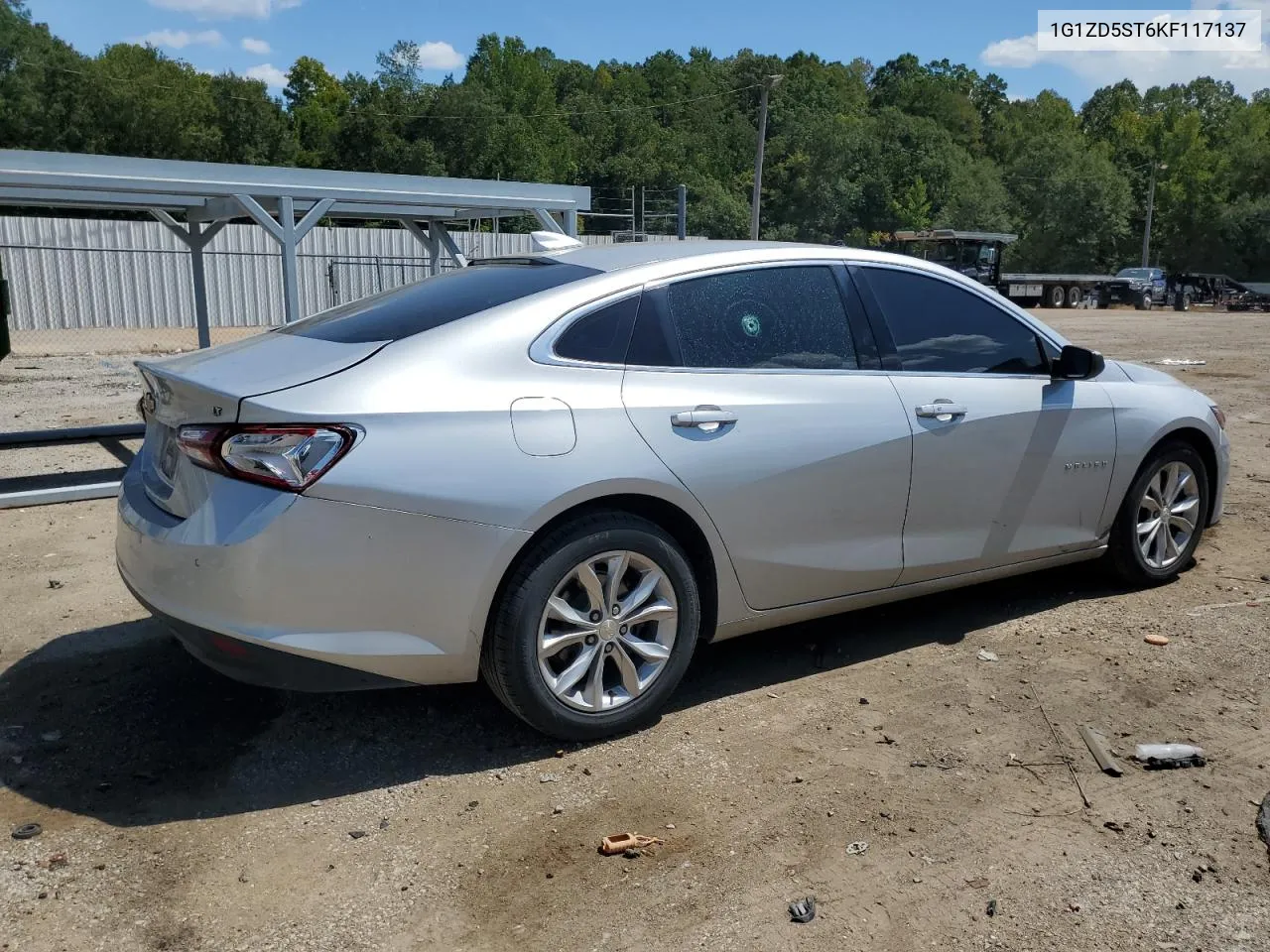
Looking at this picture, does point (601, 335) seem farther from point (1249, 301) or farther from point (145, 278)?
point (1249, 301)

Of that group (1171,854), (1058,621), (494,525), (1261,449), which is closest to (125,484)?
(494,525)

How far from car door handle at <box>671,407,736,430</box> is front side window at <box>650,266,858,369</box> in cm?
19

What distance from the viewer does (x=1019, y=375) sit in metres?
4.59

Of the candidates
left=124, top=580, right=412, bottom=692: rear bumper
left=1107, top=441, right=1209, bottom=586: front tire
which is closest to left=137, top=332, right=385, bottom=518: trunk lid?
left=124, top=580, right=412, bottom=692: rear bumper

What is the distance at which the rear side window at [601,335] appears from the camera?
354cm

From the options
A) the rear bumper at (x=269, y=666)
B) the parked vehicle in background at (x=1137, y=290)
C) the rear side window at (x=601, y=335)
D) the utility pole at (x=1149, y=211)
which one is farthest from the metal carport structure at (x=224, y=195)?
the utility pole at (x=1149, y=211)

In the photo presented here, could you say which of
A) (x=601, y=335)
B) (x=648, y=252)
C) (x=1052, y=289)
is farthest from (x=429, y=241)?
(x=1052, y=289)

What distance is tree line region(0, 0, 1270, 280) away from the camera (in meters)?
56.5

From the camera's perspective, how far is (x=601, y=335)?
11.9ft

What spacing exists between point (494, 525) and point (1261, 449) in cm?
841

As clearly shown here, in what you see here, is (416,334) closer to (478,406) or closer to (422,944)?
(478,406)

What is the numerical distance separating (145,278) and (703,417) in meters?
24.9

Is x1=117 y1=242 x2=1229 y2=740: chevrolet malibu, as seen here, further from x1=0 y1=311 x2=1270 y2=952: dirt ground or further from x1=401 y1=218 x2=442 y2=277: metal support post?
x1=401 y1=218 x2=442 y2=277: metal support post

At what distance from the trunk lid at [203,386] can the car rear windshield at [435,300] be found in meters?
0.11
